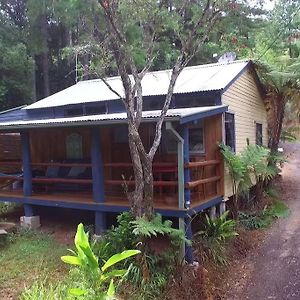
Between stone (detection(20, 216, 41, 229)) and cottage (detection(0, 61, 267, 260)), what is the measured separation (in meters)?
0.19

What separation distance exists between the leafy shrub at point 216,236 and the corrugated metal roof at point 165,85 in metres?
3.49

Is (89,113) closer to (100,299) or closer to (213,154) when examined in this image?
(213,154)

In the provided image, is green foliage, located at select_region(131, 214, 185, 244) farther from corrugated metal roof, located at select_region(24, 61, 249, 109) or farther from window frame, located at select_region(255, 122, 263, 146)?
window frame, located at select_region(255, 122, 263, 146)

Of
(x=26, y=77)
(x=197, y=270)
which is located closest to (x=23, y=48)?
(x=26, y=77)

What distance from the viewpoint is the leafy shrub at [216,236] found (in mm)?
8477

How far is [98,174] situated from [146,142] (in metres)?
2.33

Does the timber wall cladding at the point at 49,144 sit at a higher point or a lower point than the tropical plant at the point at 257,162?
higher

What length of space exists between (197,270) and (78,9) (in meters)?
6.97

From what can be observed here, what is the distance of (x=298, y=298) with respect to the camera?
7.21 meters

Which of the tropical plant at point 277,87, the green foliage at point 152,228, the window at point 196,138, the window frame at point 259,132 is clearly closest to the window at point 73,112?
the window at point 196,138

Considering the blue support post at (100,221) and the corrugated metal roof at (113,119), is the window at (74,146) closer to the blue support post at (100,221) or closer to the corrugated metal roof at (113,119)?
the corrugated metal roof at (113,119)

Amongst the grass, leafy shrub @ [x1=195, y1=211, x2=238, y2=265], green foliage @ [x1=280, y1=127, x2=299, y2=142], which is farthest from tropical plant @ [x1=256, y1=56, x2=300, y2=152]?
the grass

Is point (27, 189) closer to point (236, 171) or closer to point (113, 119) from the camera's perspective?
point (113, 119)

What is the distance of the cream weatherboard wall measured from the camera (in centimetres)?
1088
